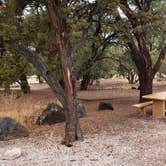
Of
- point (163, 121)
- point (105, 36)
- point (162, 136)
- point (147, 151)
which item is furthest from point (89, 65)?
point (147, 151)

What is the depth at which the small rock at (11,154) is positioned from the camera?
21.3 feet

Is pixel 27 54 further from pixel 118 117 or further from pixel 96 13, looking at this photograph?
pixel 118 117

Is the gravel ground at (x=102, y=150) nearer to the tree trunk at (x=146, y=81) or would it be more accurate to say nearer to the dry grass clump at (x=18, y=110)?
the dry grass clump at (x=18, y=110)

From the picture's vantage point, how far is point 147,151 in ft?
21.9

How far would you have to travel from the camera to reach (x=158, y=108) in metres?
10.2

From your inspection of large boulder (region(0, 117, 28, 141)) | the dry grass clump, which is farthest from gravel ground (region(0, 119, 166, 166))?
the dry grass clump

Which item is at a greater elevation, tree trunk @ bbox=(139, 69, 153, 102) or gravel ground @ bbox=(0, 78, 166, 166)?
tree trunk @ bbox=(139, 69, 153, 102)

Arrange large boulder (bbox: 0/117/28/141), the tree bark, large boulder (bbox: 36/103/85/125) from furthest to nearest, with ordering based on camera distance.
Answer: large boulder (bbox: 36/103/85/125) < large boulder (bbox: 0/117/28/141) < the tree bark

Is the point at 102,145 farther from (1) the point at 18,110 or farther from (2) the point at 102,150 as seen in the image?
(1) the point at 18,110

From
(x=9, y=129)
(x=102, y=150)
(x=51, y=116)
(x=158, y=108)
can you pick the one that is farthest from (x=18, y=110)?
(x=102, y=150)

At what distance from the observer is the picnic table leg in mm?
10078

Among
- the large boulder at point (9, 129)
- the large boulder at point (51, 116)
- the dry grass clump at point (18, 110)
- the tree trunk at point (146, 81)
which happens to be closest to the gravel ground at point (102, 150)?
the large boulder at point (9, 129)

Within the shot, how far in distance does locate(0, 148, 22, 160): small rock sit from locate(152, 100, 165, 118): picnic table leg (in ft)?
15.1

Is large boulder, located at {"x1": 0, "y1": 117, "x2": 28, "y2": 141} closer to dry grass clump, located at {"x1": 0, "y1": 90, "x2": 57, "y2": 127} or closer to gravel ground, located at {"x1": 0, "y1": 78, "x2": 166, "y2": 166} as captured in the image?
gravel ground, located at {"x1": 0, "y1": 78, "x2": 166, "y2": 166}
